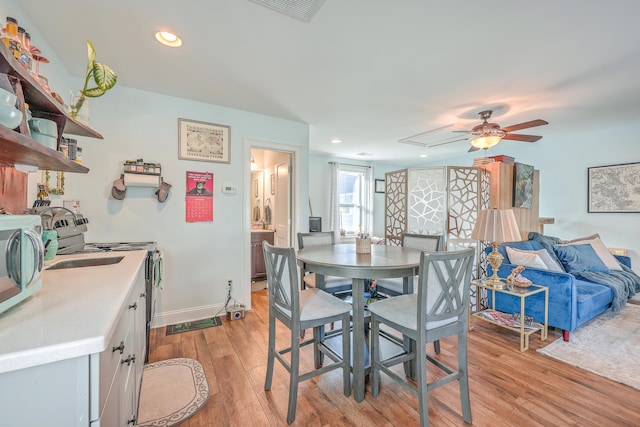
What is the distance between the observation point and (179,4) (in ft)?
5.42

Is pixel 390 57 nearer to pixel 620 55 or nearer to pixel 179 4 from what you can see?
pixel 179 4

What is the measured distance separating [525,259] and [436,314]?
2099 millimetres

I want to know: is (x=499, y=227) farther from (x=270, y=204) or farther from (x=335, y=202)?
(x=335, y=202)

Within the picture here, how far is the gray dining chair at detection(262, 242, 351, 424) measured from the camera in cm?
163

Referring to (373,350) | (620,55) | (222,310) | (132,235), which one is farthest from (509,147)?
(132,235)

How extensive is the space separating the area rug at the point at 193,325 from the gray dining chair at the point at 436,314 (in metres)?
2.01

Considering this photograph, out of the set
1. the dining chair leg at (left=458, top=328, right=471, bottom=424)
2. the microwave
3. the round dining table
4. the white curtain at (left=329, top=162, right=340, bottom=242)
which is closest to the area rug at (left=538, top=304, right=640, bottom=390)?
the dining chair leg at (left=458, top=328, right=471, bottom=424)

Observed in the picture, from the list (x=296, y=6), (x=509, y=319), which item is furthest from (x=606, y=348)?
(x=296, y=6)

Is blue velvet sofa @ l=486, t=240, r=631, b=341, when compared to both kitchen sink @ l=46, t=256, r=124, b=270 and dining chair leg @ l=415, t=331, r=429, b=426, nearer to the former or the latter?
dining chair leg @ l=415, t=331, r=429, b=426

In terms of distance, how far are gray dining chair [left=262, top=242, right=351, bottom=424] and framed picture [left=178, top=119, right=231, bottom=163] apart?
5.90ft

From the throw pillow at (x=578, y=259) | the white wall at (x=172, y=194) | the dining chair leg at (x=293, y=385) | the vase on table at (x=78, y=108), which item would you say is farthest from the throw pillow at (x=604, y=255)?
the vase on table at (x=78, y=108)

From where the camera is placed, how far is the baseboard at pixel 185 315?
9.55ft

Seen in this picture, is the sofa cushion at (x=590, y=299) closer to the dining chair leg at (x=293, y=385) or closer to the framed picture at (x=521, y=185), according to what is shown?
the framed picture at (x=521, y=185)

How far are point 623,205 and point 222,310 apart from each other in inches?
226
